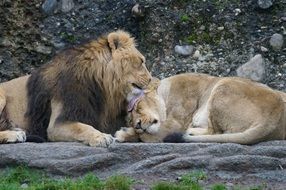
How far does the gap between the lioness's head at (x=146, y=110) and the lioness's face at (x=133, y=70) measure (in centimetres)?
7

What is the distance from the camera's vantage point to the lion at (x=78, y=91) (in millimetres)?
7871

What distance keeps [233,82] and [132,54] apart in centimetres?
97

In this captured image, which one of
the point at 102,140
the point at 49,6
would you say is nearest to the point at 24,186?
the point at 102,140

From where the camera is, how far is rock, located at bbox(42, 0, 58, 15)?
35.0 feet

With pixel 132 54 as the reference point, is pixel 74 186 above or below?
below

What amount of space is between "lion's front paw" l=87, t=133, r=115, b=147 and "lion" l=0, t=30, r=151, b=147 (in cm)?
30

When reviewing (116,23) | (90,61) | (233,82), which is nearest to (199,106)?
(233,82)

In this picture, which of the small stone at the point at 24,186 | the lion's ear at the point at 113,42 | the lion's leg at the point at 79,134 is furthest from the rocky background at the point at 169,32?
the small stone at the point at 24,186

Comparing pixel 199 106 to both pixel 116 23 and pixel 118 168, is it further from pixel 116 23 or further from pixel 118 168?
pixel 116 23

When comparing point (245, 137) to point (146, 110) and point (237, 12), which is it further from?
point (237, 12)

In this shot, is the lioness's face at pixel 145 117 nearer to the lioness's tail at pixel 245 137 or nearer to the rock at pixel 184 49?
the lioness's tail at pixel 245 137

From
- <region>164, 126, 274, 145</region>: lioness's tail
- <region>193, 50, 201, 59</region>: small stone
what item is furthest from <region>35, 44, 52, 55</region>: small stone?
<region>164, 126, 274, 145</region>: lioness's tail

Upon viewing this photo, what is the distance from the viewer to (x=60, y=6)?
35.2ft

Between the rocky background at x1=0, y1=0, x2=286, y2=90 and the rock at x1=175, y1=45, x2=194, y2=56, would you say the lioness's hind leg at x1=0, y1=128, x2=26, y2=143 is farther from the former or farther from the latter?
the rock at x1=175, y1=45, x2=194, y2=56
